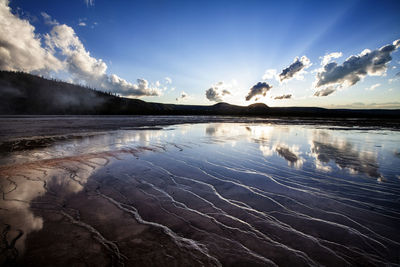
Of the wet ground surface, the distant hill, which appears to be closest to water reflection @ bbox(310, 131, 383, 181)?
the wet ground surface

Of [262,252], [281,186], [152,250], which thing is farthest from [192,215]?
[281,186]

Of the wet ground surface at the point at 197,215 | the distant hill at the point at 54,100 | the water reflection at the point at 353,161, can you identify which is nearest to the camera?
the wet ground surface at the point at 197,215

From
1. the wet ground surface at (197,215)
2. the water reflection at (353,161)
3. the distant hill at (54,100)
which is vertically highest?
the distant hill at (54,100)

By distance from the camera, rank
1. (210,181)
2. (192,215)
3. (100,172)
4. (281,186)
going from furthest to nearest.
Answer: (100,172) → (210,181) → (281,186) → (192,215)

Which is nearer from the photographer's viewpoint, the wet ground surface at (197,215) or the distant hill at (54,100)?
the wet ground surface at (197,215)

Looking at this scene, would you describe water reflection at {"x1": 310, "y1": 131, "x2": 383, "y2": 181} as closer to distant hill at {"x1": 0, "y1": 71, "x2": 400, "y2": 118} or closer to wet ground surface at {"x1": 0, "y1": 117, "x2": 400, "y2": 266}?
wet ground surface at {"x1": 0, "y1": 117, "x2": 400, "y2": 266}

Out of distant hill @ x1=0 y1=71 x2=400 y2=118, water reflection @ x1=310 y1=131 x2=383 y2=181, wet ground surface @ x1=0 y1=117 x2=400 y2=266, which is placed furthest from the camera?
distant hill @ x1=0 y1=71 x2=400 y2=118

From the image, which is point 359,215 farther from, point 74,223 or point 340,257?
point 74,223

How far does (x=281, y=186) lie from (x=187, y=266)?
3771 mm

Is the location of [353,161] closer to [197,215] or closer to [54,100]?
[197,215]

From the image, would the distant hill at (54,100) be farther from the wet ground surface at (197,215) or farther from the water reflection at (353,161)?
the wet ground surface at (197,215)

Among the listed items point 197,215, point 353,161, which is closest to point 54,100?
point 197,215

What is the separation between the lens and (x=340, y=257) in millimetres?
2387

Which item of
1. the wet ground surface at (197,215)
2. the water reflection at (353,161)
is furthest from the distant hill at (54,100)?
the wet ground surface at (197,215)
